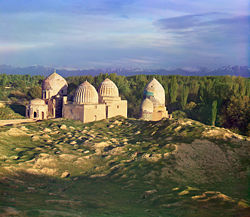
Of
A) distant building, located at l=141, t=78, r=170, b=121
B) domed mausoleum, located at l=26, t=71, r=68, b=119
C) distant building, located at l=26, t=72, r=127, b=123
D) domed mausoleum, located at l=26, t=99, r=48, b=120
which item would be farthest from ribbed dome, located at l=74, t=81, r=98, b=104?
distant building, located at l=141, t=78, r=170, b=121

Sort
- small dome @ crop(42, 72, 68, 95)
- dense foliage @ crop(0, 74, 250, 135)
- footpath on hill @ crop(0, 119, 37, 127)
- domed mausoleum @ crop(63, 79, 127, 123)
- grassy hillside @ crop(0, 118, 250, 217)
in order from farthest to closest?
small dome @ crop(42, 72, 68, 95), dense foliage @ crop(0, 74, 250, 135), domed mausoleum @ crop(63, 79, 127, 123), footpath on hill @ crop(0, 119, 37, 127), grassy hillside @ crop(0, 118, 250, 217)

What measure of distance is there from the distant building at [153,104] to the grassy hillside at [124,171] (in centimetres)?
574

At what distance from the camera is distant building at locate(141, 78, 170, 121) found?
31.4 metres

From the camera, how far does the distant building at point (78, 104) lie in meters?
28.0

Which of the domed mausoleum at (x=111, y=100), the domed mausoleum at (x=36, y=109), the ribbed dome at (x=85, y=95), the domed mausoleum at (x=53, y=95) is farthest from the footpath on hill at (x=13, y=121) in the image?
the domed mausoleum at (x=111, y=100)

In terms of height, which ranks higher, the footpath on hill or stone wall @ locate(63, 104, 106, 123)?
stone wall @ locate(63, 104, 106, 123)

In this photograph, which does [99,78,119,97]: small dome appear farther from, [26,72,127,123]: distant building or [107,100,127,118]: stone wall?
[107,100,127,118]: stone wall

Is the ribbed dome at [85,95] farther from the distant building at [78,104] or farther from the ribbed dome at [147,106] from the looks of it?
the ribbed dome at [147,106]

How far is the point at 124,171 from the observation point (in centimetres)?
1600

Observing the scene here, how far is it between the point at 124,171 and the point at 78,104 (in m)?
13.5

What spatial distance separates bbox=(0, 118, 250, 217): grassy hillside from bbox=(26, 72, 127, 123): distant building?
8.78ft

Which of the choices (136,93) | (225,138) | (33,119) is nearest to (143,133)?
(225,138)

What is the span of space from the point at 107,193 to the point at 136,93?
1377 inches

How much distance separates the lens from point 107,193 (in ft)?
43.1
